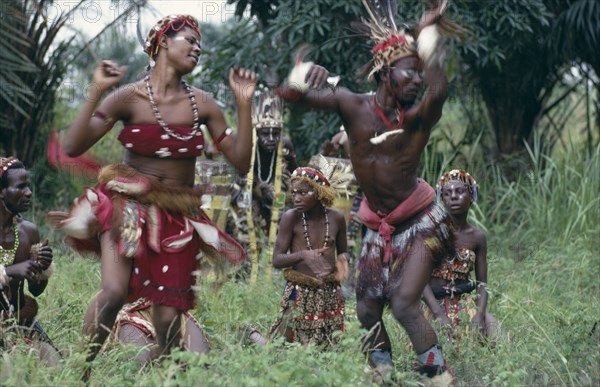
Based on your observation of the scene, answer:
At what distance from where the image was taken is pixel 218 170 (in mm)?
8492

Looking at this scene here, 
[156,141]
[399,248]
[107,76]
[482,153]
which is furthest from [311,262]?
[482,153]

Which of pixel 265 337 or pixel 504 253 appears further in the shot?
pixel 504 253

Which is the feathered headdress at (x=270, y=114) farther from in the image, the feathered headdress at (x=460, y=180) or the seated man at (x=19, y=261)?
the seated man at (x=19, y=261)

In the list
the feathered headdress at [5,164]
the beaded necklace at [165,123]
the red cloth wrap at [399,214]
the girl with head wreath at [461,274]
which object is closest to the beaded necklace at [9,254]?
the feathered headdress at [5,164]

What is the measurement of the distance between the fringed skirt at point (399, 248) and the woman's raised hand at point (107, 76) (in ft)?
5.50

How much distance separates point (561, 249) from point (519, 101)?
10.5 feet

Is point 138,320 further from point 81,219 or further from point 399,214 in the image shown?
point 399,214

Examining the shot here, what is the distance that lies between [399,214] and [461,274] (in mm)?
1498

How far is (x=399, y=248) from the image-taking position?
16.5 feet

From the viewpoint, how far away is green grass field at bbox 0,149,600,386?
4.17 m

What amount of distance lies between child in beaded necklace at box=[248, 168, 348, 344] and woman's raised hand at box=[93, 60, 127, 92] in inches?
75.9

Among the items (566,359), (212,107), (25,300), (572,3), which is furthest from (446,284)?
(572,3)

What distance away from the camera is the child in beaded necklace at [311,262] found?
597 centimetres

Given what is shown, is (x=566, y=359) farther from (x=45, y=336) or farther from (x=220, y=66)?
(x=220, y=66)
